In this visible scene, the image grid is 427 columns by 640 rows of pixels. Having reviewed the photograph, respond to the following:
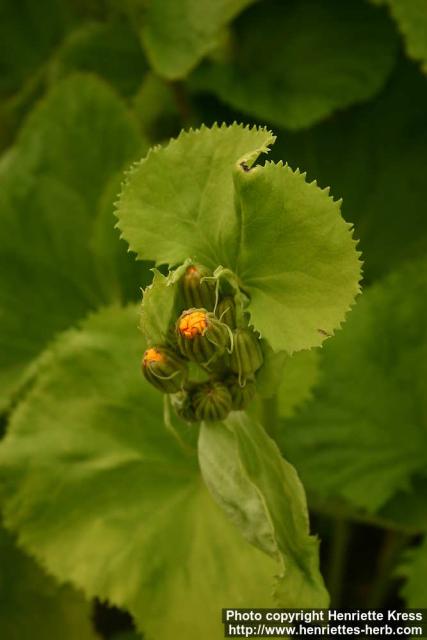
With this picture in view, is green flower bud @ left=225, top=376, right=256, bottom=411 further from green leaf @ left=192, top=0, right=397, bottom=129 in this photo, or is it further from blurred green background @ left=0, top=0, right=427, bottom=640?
green leaf @ left=192, top=0, right=397, bottom=129

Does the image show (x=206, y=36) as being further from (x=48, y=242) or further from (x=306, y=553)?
(x=306, y=553)

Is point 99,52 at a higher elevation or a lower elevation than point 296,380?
higher

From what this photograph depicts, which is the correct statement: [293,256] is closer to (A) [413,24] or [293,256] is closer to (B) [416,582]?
(B) [416,582]

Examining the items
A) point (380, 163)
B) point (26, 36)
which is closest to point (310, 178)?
point (380, 163)

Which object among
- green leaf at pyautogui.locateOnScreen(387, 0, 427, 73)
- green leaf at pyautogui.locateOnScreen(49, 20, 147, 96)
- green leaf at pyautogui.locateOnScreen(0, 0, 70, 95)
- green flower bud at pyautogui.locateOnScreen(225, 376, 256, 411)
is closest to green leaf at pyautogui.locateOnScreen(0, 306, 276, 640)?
green flower bud at pyautogui.locateOnScreen(225, 376, 256, 411)

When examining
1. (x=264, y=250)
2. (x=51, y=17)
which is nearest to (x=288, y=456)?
(x=264, y=250)
